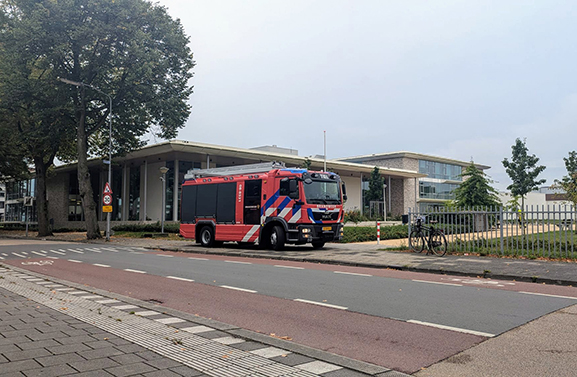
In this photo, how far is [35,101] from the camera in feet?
98.9

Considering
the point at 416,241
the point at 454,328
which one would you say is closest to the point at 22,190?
the point at 416,241

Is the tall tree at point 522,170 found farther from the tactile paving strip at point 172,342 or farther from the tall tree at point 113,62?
the tactile paving strip at point 172,342

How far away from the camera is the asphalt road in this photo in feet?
18.2

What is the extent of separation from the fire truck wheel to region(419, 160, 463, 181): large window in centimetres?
4996

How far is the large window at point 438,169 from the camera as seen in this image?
216 ft

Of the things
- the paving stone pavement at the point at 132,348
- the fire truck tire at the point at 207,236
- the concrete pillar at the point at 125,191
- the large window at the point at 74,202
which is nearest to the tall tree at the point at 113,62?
the fire truck tire at the point at 207,236

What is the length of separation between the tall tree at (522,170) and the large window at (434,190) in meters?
18.6

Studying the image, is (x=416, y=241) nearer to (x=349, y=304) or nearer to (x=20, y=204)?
(x=349, y=304)

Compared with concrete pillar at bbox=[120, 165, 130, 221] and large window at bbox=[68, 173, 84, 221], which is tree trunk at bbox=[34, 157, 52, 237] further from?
large window at bbox=[68, 173, 84, 221]

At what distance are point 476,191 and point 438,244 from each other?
605 inches

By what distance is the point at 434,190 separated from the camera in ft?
220

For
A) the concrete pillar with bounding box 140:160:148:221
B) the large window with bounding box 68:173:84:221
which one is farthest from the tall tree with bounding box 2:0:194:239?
the large window with bounding box 68:173:84:221

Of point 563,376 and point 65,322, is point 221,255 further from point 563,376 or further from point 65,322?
point 563,376

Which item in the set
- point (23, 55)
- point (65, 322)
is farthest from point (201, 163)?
point (65, 322)
